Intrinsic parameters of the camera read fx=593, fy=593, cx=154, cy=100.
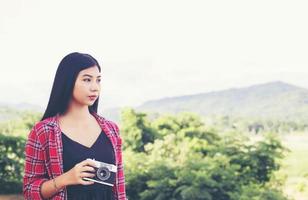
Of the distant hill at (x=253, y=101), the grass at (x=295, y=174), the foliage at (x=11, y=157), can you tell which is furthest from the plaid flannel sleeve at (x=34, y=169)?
the distant hill at (x=253, y=101)

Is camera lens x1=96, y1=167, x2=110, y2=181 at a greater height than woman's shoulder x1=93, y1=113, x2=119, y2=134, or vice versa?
woman's shoulder x1=93, y1=113, x2=119, y2=134

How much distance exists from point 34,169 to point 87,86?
27cm

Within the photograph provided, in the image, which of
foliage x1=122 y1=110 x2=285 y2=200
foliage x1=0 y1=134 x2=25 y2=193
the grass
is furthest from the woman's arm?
foliage x1=0 y1=134 x2=25 y2=193

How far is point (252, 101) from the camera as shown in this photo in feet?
98.7

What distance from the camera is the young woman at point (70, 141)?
1.59m

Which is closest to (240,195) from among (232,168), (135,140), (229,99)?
(232,168)

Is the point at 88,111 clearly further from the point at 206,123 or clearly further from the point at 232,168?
the point at 206,123

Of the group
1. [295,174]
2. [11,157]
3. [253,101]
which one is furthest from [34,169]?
[253,101]

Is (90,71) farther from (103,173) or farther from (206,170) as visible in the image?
(206,170)

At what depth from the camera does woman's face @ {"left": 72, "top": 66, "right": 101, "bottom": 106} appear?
64.4 inches

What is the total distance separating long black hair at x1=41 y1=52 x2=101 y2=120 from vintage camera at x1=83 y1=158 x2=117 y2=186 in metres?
0.23

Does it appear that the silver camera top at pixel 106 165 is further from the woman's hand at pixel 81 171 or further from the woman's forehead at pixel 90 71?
the woman's forehead at pixel 90 71

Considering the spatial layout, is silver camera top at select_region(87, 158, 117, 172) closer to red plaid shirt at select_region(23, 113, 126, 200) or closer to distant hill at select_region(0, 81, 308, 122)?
red plaid shirt at select_region(23, 113, 126, 200)

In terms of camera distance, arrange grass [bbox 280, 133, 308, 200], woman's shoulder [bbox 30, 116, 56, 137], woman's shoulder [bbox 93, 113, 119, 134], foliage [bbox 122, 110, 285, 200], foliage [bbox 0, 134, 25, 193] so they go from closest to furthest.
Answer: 1. woman's shoulder [bbox 30, 116, 56, 137]
2. woman's shoulder [bbox 93, 113, 119, 134]
3. foliage [bbox 122, 110, 285, 200]
4. grass [bbox 280, 133, 308, 200]
5. foliage [bbox 0, 134, 25, 193]
